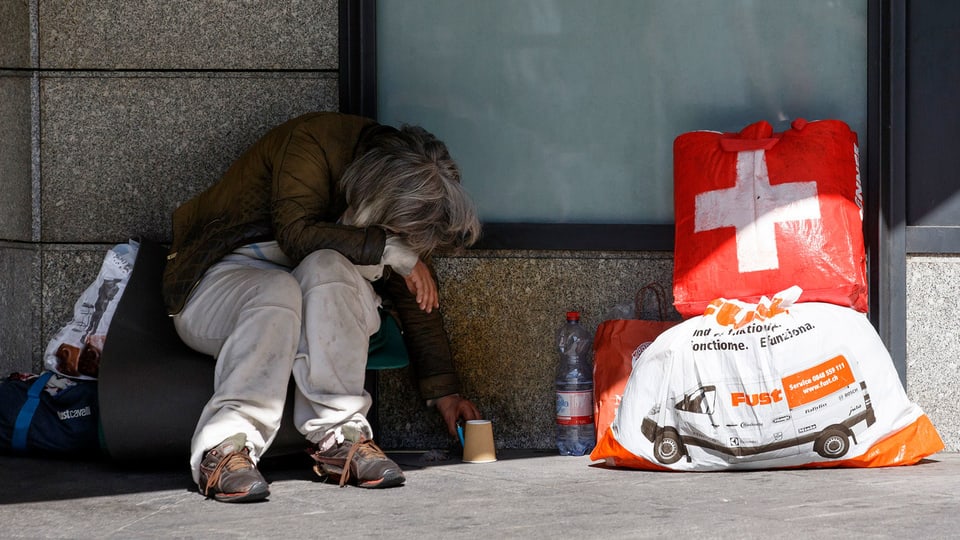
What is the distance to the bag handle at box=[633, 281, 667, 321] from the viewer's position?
379cm

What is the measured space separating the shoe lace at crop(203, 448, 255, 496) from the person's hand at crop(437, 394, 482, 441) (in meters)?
0.90

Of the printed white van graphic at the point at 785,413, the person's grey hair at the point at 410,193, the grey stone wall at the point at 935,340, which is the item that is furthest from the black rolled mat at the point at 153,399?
the grey stone wall at the point at 935,340

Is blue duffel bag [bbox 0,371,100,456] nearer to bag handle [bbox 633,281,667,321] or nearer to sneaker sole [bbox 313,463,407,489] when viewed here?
sneaker sole [bbox 313,463,407,489]

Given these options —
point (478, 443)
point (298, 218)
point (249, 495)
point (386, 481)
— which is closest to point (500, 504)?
point (386, 481)

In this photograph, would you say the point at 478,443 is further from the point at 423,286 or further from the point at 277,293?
Answer: the point at 277,293

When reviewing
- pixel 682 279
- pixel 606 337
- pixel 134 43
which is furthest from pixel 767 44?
pixel 134 43

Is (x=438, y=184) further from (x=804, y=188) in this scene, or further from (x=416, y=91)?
(x=804, y=188)

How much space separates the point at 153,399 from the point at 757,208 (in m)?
1.89

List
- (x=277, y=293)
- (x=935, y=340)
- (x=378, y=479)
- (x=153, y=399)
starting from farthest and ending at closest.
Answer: (x=935, y=340) → (x=153, y=399) → (x=277, y=293) → (x=378, y=479)

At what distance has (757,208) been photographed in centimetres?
347

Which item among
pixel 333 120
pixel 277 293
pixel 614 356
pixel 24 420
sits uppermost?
pixel 333 120

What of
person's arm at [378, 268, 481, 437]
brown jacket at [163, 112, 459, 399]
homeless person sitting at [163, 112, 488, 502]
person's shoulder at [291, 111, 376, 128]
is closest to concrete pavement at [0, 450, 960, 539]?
homeless person sitting at [163, 112, 488, 502]

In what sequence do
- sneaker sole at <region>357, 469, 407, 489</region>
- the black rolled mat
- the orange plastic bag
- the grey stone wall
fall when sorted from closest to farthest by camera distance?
sneaker sole at <region>357, 469, 407, 489</region> → the black rolled mat → the orange plastic bag → the grey stone wall

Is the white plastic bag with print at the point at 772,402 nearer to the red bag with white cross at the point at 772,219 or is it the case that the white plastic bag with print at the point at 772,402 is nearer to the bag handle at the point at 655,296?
the red bag with white cross at the point at 772,219
